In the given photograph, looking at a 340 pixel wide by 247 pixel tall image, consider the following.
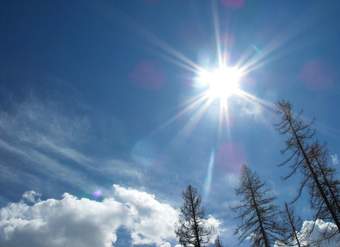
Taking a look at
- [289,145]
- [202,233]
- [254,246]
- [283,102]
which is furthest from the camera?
[202,233]

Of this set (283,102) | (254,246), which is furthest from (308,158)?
(254,246)

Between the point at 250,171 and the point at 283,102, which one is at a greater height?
the point at 283,102

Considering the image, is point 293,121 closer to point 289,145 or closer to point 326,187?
point 289,145

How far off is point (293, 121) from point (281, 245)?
30.2 feet

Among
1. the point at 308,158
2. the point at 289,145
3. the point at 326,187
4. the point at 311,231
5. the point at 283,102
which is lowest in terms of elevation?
the point at 311,231

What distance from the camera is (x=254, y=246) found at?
1775 centimetres

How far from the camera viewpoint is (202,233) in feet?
64.5

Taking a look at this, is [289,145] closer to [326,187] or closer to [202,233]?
[326,187]

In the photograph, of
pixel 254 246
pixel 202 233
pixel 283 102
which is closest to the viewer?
pixel 283 102

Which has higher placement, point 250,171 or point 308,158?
point 250,171

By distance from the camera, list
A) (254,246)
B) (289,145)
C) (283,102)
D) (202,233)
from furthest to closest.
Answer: (202,233)
(254,246)
(283,102)
(289,145)

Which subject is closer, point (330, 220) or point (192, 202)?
point (330, 220)

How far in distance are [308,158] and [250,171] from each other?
20.3 ft

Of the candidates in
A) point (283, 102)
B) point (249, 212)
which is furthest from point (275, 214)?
point (283, 102)
